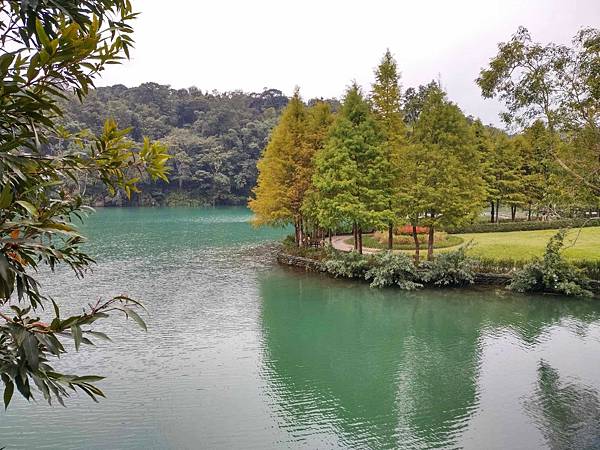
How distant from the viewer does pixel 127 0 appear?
338 centimetres

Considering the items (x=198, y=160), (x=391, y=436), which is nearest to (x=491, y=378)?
(x=391, y=436)

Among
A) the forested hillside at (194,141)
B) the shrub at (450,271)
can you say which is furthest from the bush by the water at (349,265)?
the forested hillside at (194,141)

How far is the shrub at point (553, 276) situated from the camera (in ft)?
61.6

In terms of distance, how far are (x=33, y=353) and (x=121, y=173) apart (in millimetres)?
1623

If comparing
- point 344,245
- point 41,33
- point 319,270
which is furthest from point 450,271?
point 41,33

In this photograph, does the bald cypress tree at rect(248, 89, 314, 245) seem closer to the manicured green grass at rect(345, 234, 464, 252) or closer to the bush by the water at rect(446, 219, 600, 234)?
the manicured green grass at rect(345, 234, 464, 252)

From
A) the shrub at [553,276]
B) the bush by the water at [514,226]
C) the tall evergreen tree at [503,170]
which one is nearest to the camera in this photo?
the shrub at [553,276]

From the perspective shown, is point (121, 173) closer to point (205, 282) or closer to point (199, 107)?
point (205, 282)

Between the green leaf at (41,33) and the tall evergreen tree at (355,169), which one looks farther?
the tall evergreen tree at (355,169)

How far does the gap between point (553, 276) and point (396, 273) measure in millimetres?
5991

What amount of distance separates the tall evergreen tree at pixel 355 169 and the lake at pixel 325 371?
3186mm

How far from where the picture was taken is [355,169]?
2156cm

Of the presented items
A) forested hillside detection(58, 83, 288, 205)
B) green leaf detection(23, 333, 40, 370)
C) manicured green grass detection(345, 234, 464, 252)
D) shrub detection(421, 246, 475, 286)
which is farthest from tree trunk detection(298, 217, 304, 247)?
forested hillside detection(58, 83, 288, 205)

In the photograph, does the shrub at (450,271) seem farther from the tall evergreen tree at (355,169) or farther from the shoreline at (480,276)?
the tall evergreen tree at (355,169)
